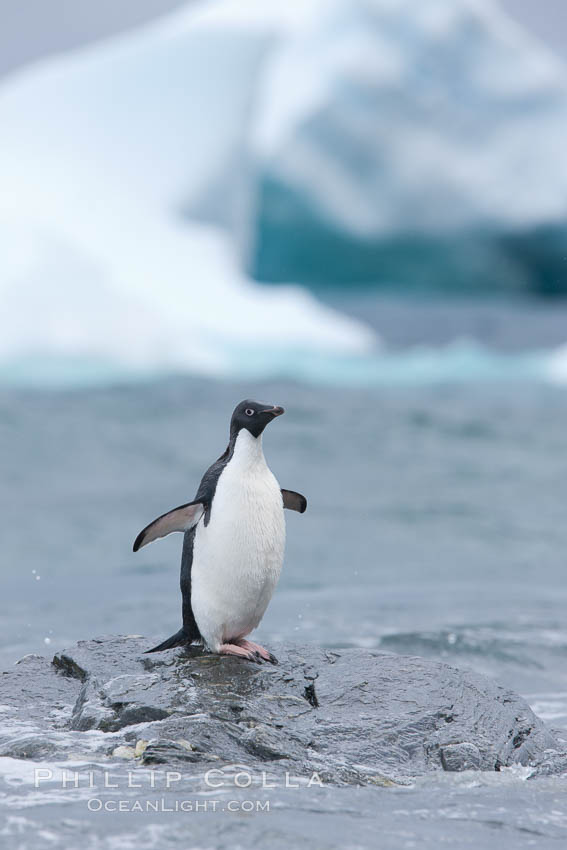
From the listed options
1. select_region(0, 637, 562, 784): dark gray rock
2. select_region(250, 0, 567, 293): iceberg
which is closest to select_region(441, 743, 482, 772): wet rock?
select_region(0, 637, 562, 784): dark gray rock

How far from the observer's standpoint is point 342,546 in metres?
7.70

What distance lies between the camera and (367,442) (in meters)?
11.0

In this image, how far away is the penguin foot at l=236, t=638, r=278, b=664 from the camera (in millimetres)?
3191

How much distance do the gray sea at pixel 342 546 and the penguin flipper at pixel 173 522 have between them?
0.78 m

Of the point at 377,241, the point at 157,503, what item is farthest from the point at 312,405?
the point at 377,241

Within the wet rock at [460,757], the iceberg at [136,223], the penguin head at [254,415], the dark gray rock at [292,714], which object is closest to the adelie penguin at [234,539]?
the penguin head at [254,415]

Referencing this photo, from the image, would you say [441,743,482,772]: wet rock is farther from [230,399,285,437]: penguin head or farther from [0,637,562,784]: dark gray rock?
[230,399,285,437]: penguin head

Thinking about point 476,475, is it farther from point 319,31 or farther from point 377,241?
point 319,31

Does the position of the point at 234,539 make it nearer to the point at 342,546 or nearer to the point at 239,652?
the point at 239,652

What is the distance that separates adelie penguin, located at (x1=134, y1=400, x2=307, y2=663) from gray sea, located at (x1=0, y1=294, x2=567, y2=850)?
76 centimetres

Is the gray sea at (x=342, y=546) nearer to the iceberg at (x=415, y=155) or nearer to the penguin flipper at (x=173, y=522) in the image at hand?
the penguin flipper at (x=173, y=522)

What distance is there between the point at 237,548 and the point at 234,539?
0.03 m

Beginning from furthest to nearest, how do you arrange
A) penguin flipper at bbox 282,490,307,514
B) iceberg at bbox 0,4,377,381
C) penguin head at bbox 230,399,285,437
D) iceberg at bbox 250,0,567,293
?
1. iceberg at bbox 250,0,567,293
2. iceberg at bbox 0,4,377,381
3. penguin flipper at bbox 282,490,307,514
4. penguin head at bbox 230,399,285,437

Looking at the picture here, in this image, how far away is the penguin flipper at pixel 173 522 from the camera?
3.15 metres
